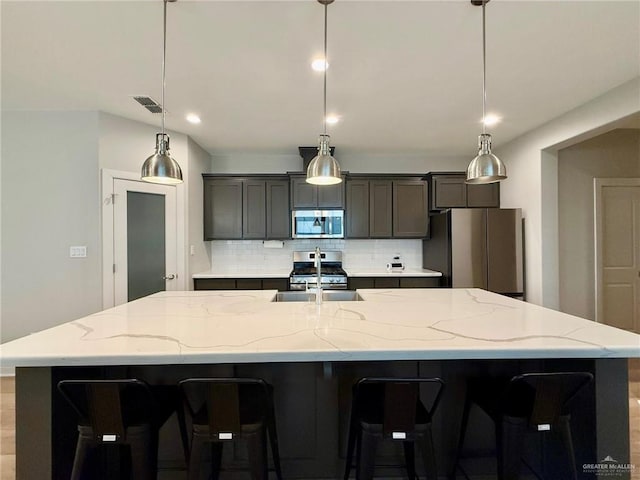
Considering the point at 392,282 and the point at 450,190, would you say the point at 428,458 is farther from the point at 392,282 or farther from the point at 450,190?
the point at 450,190

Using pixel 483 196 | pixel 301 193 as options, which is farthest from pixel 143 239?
pixel 483 196

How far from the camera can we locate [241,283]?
12.9 ft

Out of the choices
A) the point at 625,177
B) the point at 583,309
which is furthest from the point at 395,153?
the point at 583,309

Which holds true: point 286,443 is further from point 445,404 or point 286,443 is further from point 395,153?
point 395,153

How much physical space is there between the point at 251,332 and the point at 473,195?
3.83 metres

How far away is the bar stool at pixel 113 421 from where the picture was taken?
1.16 metres

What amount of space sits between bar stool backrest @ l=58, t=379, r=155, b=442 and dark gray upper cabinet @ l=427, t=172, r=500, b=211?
12.8 feet

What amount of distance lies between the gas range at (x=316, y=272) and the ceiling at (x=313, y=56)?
180cm

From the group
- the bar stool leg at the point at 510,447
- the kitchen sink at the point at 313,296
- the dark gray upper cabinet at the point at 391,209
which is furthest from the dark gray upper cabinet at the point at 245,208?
the bar stool leg at the point at 510,447

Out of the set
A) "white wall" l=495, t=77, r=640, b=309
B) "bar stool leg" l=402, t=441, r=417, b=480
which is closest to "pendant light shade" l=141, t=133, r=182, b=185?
"bar stool leg" l=402, t=441, r=417, b=480

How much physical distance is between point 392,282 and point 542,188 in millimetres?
1945

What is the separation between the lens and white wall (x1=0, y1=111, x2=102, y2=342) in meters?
3.04

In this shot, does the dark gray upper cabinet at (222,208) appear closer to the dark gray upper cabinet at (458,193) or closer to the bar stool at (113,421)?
the dark gray upper cabinet at (458,193)

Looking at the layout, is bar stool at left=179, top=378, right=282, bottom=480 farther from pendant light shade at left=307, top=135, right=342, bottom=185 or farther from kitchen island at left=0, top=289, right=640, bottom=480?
pendant light shade at left=307, top=135, right=342, bottom=185
